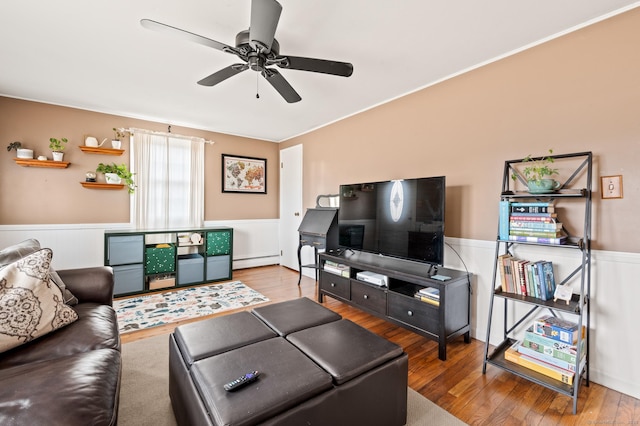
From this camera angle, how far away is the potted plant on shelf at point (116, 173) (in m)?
3.84

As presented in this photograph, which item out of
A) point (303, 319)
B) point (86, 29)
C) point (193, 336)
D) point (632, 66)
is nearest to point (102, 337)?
point (193, 336)

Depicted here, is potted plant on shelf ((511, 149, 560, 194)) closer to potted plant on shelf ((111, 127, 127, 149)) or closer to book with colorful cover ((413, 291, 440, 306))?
book with colorful cover ((413, 291, 440, 306))

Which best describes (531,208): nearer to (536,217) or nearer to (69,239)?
(536,217)

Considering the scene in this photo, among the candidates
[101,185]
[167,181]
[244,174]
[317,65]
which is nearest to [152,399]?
[317,65]

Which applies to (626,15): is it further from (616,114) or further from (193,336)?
(193,336)

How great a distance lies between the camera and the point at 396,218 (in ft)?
9.24

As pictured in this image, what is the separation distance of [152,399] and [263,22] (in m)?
2.28

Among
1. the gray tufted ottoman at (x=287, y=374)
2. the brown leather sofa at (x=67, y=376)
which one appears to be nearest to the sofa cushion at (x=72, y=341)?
the brown leather sofa at (x=67, y=376)

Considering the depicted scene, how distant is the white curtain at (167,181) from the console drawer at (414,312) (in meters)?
3.41

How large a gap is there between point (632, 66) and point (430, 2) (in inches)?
52.8

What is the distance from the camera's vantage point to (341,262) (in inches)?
125

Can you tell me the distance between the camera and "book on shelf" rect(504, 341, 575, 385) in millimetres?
1759

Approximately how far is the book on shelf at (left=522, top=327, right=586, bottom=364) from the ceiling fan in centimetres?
221

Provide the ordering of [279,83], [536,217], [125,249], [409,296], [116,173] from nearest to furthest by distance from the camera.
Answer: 1. [536,217]
2. [279,83]
3. [409,296]
4. [125,249]
5. [116,173]
